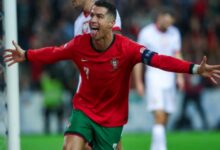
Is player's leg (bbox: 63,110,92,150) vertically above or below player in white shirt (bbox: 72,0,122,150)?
below

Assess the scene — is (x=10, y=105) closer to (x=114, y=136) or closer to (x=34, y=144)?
(x=114, y=136)

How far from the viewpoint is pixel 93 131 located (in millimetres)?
9273

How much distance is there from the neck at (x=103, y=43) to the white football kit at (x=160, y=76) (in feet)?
14.0

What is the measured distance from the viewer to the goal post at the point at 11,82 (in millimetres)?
9336

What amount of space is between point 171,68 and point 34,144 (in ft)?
28.7

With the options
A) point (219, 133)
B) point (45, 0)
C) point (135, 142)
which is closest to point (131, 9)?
point (45, 0)

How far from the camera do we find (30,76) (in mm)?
20844

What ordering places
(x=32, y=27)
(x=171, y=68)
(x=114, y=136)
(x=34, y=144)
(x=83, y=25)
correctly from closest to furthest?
1. (x=171, y=68)
2. (x=114, y=136)
3. (x=83, y=25)
4. (x=34, y=144)
5. (x=32, y=27)

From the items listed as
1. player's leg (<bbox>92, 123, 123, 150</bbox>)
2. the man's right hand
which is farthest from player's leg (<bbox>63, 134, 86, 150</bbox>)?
the man's right hand

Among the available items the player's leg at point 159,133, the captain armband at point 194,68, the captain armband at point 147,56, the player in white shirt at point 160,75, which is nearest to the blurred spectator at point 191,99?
the player in white shirt at point 160,75

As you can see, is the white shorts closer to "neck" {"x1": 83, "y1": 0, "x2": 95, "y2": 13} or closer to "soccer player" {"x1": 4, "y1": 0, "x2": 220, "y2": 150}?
"neck" {"x1": 83, "y1": 0, "x2": 95, "y2": 13}

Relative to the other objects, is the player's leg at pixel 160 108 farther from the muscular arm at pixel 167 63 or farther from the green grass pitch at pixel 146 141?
the muscular arm at pixel 167 63

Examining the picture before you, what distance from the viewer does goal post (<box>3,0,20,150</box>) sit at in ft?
30.6

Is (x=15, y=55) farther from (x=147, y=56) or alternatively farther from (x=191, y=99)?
(x=191, y=99)
